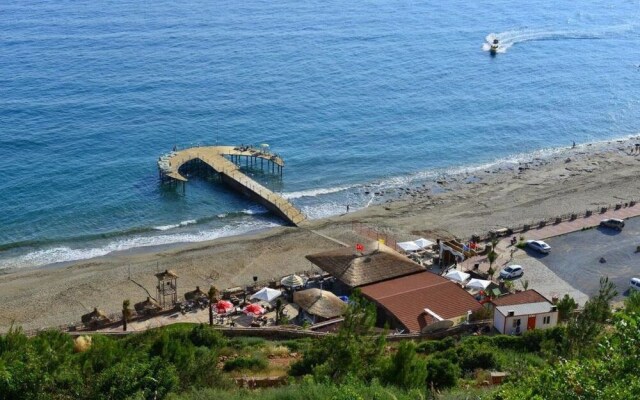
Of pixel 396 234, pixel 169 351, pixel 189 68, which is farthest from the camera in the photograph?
pixel 189 68

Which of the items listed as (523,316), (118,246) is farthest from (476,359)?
(118,246)

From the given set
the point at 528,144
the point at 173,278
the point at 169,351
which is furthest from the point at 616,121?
the point at 169,351

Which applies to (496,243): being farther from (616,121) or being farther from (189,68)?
(189,68)

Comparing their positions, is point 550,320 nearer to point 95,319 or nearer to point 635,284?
point 635,284

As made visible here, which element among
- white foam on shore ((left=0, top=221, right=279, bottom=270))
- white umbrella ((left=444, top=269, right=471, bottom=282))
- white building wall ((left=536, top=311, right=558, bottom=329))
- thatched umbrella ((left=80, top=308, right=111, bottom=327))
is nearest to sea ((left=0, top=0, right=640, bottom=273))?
white foam on shore ((left=0, top=221, right=279, bottom=270))

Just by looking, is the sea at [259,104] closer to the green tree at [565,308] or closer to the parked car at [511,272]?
the parked car at [511,272]

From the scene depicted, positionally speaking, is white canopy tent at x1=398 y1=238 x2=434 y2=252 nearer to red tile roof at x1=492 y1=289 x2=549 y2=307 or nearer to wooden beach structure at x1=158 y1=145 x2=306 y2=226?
red tile roof at x1=492 y1=289 x2=549 y2=307

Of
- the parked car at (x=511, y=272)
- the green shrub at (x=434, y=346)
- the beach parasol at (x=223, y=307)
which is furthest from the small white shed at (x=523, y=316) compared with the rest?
the beach parasol at (x=223, y=307)
